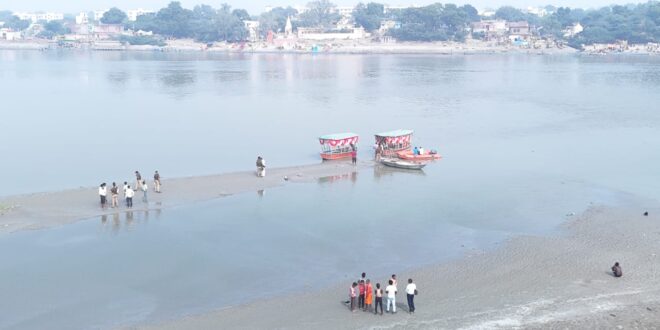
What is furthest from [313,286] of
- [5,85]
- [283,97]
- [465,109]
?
[5,85]

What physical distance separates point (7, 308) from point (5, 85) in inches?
3081

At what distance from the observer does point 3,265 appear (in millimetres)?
24453

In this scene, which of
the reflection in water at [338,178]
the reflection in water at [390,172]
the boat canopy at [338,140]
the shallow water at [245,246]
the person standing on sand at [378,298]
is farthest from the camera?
the boat canopy at [338,140]

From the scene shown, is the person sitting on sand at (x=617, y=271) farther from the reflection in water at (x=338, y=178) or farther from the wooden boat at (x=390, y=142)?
the wooden boat at (x=390, y=142)

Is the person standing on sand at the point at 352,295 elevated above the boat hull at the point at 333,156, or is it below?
below

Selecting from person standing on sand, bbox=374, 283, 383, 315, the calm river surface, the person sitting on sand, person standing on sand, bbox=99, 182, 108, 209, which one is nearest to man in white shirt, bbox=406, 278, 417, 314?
Result: person standing on sand, bbox=374, 283, 383, 315

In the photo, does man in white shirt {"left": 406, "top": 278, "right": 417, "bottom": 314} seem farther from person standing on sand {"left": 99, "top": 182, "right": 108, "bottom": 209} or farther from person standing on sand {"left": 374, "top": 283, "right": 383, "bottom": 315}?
person standing on sand {"left": 99, "top": 182, "right": 108, "bottom": 209}

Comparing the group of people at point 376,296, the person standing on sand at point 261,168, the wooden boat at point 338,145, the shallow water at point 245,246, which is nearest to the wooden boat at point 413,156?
the wooden boat at point 338,145

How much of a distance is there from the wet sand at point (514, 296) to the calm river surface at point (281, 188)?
3.77ft

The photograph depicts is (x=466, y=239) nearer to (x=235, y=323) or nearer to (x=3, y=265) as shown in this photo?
(x=235, y=323)

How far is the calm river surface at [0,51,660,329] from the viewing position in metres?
23.5

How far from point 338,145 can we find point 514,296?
73.8 feet

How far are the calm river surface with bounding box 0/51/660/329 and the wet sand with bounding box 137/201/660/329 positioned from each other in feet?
3.77

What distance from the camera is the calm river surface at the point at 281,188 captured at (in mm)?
23469
